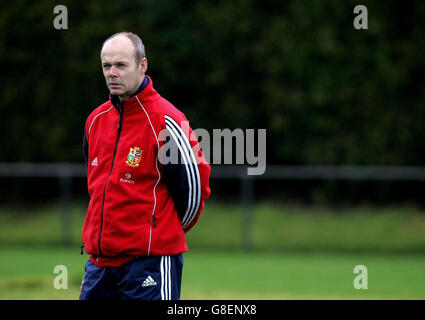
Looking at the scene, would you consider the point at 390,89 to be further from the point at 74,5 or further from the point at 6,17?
the point at 6,17

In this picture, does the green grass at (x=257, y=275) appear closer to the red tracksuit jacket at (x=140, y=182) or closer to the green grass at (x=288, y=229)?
the green grass at (x=288, y=229)

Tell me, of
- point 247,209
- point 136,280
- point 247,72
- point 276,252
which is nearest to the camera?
point 136,280

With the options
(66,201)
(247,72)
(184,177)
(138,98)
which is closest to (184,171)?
(184,177)

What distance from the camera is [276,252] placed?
15.3 meters

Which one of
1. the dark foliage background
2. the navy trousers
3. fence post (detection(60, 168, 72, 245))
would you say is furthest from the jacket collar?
the dark foliage background

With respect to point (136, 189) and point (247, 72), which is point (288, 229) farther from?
point (136, 189)

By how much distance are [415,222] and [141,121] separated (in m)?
11.9

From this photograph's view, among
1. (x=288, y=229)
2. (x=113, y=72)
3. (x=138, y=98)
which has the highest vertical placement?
(x=113, y=72)

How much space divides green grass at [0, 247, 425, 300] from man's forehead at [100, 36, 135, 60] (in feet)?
16.2

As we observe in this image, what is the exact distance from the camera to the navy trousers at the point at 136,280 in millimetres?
4652

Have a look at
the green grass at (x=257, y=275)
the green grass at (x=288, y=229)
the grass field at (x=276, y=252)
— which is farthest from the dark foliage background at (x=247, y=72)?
the green grass at (x=257, y=275)

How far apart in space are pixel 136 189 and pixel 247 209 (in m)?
11.2

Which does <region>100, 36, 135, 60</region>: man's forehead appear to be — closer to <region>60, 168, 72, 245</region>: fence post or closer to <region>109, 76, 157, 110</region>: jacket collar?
<region>109, 76, 157, 110</region>: jacket collar
